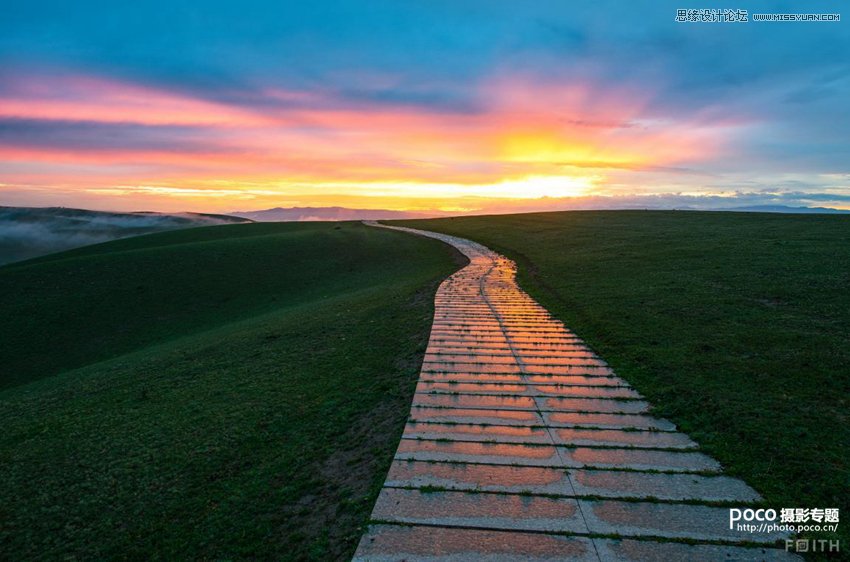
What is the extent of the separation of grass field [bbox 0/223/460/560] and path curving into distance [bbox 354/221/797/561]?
0.79m

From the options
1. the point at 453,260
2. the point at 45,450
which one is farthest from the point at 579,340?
the point at 453,260

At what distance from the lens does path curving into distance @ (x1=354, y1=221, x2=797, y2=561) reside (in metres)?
6.28

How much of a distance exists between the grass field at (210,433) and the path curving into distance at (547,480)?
0.79 metres

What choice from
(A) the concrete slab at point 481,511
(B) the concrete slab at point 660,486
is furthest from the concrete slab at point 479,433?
(A) the concrete slab at point 481,511

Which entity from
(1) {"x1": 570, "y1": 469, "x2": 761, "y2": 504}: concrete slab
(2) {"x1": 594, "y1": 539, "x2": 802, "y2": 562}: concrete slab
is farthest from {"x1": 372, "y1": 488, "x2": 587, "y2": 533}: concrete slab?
(1) {"x1": 570, "y1": 469, "x2": 761, "y2": 504}: concrete slab

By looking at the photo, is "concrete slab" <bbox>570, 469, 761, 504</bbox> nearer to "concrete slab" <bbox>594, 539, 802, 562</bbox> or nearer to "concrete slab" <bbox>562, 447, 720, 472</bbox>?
"concrete slab" <bbox>562, 447, 720, 472</bbox>

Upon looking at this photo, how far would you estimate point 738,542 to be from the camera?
6254 mm

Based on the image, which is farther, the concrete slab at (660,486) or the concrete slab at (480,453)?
the concrete slab at (480,453)

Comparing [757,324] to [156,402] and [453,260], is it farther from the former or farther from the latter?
[453,260]

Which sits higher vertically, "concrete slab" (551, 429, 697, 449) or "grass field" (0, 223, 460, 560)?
"concrete slab" (551, 429, 697, 449)

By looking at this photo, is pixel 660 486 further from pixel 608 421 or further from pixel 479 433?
pixel 479 433

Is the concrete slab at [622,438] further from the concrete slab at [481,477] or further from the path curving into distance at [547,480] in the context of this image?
the concrete slab at [481,477]

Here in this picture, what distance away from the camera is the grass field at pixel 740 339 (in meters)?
8.20

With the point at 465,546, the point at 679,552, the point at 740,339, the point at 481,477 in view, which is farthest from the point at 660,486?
the point at 740,339
